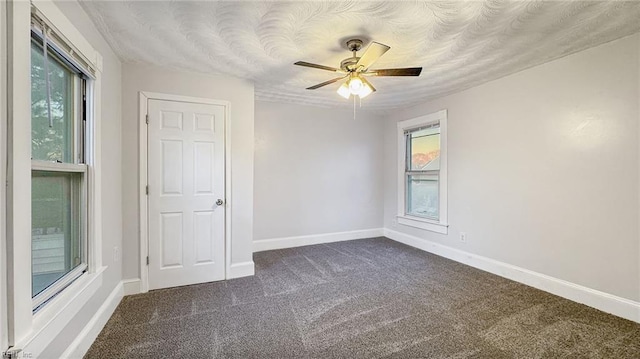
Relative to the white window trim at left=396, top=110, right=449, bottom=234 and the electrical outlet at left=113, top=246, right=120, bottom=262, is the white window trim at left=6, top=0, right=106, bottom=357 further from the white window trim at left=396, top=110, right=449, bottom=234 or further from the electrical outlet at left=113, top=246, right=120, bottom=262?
the white window trim at left=396, top=110, right=449, bottom=234

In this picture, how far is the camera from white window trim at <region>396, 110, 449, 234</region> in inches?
157

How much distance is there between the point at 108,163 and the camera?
7.65ft

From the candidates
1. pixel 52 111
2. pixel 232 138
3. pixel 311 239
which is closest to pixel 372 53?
pixel 232 138

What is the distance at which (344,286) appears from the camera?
295cm

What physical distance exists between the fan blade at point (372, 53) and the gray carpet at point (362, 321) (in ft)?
6.89

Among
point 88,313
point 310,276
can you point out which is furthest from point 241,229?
point 88,313

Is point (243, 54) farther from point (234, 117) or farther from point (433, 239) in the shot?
point (433, 239)

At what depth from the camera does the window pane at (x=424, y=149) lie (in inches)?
167

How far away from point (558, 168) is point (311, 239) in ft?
11.0

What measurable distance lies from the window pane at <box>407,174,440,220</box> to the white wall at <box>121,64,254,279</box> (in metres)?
2.77

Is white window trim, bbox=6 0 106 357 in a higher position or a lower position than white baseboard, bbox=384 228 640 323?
higher

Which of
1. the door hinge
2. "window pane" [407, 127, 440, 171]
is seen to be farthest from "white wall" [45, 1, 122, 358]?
"window pane" [407, 127, 440, 171]

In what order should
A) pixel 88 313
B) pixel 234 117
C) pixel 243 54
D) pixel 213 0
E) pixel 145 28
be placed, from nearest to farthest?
pixel 213 0 → pixel 88 313 → pixel 145 28 → pixel 243 54 → pixel 234 117

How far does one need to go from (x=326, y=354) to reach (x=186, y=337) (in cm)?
105
